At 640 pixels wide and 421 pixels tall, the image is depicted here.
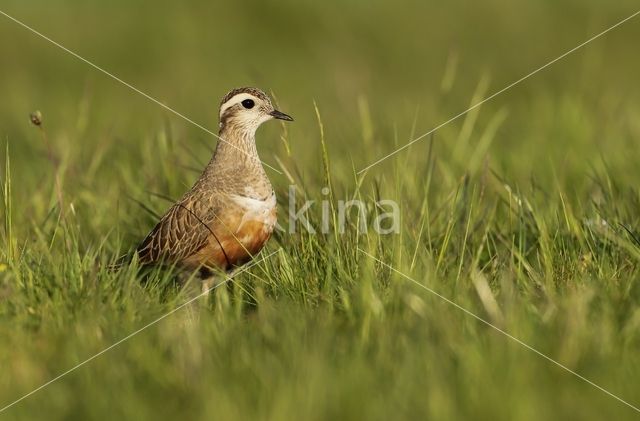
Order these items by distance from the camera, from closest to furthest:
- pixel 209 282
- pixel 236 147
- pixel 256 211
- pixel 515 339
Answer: pixel 515 339 → pixel 256 211 → pixel 209 282 → pixel 236 147

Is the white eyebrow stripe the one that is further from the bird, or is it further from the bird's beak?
the bird's beak

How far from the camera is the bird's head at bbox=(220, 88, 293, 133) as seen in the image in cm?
547

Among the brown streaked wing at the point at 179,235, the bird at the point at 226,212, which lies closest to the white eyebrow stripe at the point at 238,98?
the bird at the point at 226,212

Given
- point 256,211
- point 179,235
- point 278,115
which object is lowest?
point 179,235

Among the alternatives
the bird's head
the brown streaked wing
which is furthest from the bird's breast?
the bird's head

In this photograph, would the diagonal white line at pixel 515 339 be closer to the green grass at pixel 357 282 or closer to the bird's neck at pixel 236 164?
the green grass at pixel 357 282

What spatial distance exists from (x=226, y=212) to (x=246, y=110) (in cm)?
63

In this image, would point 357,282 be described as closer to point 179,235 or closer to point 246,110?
point 179,235

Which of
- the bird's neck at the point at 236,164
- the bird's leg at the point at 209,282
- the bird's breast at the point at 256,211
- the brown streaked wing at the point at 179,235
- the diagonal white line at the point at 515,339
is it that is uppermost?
the bird's neck at the point at 236,164

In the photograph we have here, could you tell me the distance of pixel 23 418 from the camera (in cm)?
370

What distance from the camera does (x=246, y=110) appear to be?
215 inches

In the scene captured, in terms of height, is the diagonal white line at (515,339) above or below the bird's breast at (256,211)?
below

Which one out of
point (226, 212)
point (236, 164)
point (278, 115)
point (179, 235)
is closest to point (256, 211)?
point (226, 212)

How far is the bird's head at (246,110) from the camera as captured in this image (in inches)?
215
